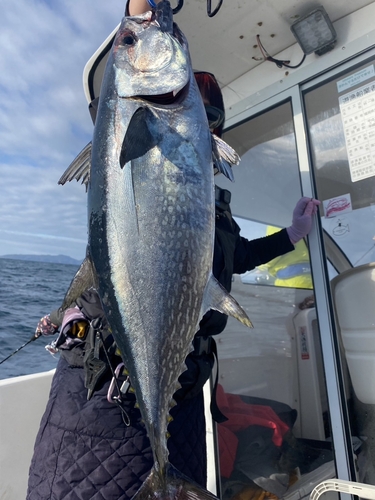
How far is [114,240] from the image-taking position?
1.18 meters

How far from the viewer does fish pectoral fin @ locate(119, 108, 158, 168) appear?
116 centimetres

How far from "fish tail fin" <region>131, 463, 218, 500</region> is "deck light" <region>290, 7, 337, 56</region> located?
8.17 ft

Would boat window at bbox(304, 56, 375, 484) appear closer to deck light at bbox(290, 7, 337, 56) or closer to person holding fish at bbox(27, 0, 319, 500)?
deck light at bbox(290, 7, 337, 56)

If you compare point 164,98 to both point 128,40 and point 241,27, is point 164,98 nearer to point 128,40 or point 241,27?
point 128,40

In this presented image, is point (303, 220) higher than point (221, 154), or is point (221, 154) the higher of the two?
point (221, 154)

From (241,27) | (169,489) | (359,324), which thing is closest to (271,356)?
(359,324)

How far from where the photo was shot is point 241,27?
8.56ft

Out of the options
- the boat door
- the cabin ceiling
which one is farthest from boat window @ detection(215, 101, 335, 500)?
the cabin ceiling

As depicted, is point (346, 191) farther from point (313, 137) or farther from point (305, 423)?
point (305, 423)

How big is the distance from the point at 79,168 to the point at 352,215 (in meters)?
1.68

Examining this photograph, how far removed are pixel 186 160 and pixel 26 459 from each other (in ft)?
7.55

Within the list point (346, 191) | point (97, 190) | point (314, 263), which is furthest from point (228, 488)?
point (97, 190)

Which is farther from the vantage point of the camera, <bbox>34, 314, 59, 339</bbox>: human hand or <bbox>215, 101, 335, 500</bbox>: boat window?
<bbox>215, 101, 335, 500</bbox>: boat window

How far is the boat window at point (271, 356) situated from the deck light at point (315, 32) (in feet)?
1.26
